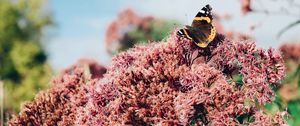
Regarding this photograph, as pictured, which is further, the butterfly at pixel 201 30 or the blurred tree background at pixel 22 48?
the blurred tree background at pixel 22 48

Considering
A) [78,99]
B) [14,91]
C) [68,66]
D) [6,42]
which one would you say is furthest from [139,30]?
[6,42]

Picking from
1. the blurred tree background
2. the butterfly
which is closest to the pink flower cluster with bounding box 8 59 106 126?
the butterfly

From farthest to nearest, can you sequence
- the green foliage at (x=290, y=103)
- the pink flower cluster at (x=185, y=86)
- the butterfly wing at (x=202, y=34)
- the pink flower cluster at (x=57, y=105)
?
1. the green foliage at (x=290, y=103)
2. the pink flower cluster at (x=57, y=105)
3. the butterfly wing at (x=202, y=34)
4. the pink flower cluster at (x=185, y=86)

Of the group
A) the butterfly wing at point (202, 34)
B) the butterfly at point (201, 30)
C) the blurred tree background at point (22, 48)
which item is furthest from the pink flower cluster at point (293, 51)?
the blurred tree background at point (22, 48)

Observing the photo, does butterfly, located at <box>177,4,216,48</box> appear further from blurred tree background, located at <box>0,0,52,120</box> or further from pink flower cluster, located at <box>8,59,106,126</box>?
blurred tree background, located at <box>0,0,52,120</box>

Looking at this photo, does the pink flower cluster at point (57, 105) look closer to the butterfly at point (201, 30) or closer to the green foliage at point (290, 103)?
the butterfly at point (201, 30)

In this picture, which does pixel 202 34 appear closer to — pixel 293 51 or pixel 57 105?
pixel 57 105

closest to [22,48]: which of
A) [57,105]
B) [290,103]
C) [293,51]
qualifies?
[293,51]
